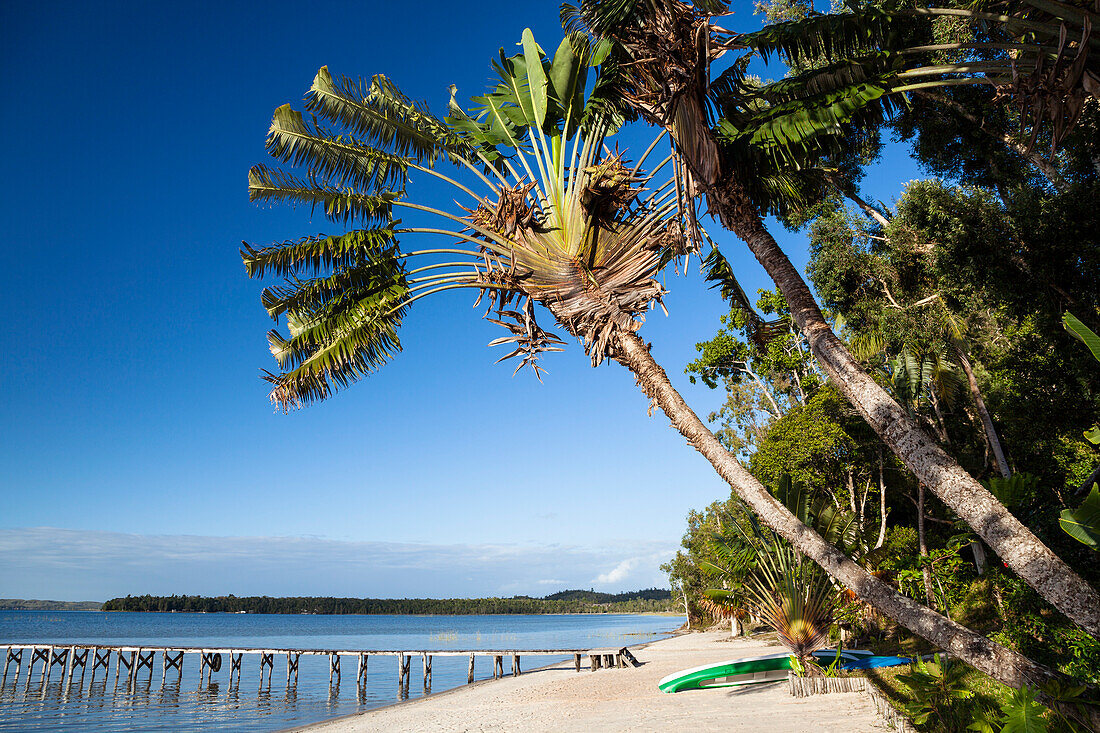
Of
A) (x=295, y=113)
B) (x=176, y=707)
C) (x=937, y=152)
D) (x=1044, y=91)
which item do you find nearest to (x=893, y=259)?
(x=937, y=152)

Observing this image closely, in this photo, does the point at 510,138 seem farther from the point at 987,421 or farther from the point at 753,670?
the point at 987,421

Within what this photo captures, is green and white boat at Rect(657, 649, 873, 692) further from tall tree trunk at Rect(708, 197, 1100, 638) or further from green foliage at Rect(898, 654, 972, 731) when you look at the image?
tall tree trunk at Rect(708, 197, 1100, 638)

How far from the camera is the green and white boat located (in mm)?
13297

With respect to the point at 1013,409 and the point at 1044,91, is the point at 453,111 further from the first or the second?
the point at 1013,409

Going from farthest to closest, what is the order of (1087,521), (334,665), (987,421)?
1. (334,665)
2. (987,421)
3. (1087,521)

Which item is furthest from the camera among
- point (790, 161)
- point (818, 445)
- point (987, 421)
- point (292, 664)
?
point (292, 664)

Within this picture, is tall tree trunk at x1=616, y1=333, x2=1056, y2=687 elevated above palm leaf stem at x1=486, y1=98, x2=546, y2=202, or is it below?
below

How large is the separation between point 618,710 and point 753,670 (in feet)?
10.8

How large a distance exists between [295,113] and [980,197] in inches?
384

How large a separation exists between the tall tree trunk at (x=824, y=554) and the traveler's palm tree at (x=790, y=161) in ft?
0.04

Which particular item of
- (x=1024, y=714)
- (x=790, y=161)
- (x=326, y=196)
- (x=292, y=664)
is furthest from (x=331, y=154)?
(x=292, y=664)

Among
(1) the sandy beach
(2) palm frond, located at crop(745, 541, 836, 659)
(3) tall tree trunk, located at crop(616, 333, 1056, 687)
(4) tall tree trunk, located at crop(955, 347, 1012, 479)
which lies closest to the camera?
(3) tall tree trunk, located at crop(616, 333, 1056, 687)

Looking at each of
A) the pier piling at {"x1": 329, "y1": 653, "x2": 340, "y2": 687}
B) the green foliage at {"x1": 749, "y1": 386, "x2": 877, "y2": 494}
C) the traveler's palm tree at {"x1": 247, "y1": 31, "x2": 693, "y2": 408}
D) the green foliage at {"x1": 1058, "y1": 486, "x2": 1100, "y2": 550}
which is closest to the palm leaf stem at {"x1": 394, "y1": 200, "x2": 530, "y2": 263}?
the traveler's palm tree at {"x1": 247, "y1": 31, "x2": 693, "y2": 408}

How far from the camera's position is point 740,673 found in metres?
13.7
